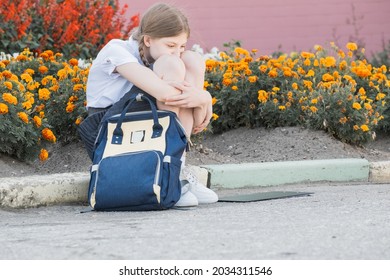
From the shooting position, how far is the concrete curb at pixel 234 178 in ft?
17.6

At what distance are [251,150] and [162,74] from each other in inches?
73.8

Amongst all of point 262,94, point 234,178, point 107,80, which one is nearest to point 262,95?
point 262,94

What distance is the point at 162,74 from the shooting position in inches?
206

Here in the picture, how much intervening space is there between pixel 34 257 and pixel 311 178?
124 inches

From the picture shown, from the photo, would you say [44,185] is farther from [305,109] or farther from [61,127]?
[305,109]

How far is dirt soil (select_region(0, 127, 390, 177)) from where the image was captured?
640cm

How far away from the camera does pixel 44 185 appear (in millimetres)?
5461

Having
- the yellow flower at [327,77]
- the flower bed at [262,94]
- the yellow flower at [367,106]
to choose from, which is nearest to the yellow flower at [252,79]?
the flower bed at [262,94]

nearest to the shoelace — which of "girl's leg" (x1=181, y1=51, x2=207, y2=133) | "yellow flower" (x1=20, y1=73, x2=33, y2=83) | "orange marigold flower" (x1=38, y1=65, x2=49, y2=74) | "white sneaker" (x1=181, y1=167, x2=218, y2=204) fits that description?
"white sneaker" (x1=181, y1=167, x2=218, y2=204)

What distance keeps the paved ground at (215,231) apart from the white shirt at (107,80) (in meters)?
0.65

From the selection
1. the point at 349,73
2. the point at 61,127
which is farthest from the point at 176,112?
the point at 349,73

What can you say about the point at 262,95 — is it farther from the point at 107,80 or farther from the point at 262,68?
the point at 107,80

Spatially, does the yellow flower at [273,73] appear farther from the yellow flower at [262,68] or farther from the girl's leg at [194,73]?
the girl's leg at [194,73]

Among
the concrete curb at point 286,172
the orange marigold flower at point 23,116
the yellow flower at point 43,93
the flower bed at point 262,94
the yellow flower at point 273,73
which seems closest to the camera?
the orange marigold flower at point 23,116
